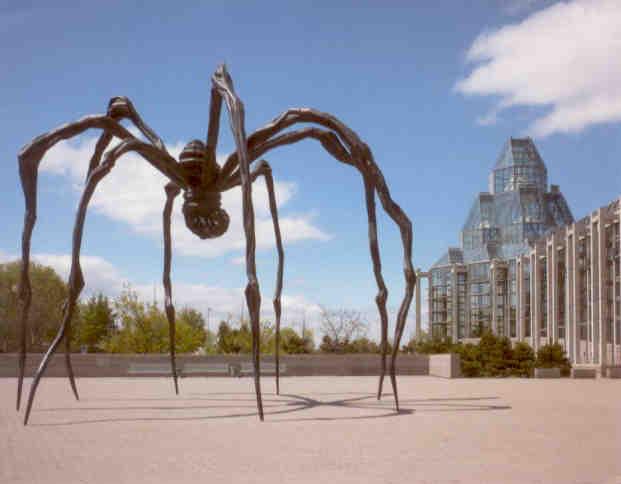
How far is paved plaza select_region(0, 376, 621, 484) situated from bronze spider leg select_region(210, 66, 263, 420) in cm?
73

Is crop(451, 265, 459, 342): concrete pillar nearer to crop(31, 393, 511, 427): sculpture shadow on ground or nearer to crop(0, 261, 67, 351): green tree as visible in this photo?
crop(0, 261, 67, 351): green tree

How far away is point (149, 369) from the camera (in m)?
20.1

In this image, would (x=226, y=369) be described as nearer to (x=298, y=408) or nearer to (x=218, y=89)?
(x=298, y=408)

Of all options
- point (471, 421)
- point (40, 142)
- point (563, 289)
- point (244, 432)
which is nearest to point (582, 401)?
point (471, 421)

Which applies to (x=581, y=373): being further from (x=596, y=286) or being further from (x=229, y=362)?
(x=596, y=286)

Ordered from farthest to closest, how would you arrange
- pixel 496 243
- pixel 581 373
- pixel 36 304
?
pixel 496 243
pixel 36 304
pixel 581 373

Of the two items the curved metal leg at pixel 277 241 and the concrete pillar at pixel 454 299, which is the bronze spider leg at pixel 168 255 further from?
the concrete pillar at pixel 454 299

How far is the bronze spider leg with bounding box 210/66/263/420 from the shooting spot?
647 centimetres

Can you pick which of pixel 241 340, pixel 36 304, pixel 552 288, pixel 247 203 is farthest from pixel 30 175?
pixel 36 304

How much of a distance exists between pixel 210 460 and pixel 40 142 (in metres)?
4.18

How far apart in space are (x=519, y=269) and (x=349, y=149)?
51896 mm

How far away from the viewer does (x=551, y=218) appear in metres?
70.1

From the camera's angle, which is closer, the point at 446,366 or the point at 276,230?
the point at 276,230

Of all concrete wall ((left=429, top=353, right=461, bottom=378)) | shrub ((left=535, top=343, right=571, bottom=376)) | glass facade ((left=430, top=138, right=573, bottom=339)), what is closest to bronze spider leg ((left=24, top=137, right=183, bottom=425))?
concrete wall ((left=429, top=353, right=461, bottom=378))
